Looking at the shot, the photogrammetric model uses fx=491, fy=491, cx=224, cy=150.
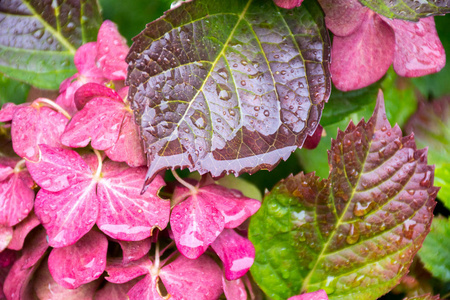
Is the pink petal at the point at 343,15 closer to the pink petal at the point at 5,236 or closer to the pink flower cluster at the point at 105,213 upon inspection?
the pink flower cluster at the point at 105,213

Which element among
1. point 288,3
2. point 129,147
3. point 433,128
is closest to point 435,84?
point 433,128

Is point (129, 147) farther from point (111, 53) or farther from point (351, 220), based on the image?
point (351, 220)

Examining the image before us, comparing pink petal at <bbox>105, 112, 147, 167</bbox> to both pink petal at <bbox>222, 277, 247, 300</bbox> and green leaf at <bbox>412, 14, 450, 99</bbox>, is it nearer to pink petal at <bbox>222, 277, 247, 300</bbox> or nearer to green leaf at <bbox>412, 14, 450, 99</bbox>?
pink petal at <bbox>222, 277, 247, 300</bbox>

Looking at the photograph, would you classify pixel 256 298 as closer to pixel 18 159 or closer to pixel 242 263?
pixel 242 263

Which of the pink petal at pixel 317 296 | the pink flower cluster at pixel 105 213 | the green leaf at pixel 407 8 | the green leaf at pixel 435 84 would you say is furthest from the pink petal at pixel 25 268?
the green leaf at pixel 435 84

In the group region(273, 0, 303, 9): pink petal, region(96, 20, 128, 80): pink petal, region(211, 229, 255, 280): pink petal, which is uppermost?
region(273, 0, 303, 9): pink petal

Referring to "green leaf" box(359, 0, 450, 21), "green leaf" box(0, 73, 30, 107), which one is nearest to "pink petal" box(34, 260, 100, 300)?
"green leaf" box(0, 73, 30, 107)
